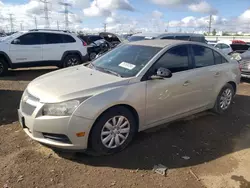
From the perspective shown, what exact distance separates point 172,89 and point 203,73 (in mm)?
959

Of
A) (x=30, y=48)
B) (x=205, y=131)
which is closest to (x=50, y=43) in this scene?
(x=30, y=48)

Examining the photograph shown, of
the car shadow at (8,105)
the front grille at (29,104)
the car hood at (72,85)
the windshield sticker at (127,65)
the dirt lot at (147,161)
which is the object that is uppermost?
the windshield sticker at (127,65)

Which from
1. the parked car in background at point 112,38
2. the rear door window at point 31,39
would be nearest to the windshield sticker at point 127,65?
the rear door window at point 31,39

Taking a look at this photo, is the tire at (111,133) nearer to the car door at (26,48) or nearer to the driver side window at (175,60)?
the driver side window at (175,60)

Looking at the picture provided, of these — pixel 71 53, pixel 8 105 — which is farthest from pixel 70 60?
pixel 8 105

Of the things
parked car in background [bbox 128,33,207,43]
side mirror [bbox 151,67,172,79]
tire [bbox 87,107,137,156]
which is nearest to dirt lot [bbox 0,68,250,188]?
tire [bbox 87,107,137,156]

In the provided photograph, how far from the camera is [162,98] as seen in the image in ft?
13.5

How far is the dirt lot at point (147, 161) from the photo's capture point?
3154 millimetres

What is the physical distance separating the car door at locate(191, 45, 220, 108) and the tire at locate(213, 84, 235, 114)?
0.38 meters

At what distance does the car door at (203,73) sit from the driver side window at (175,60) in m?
0.23

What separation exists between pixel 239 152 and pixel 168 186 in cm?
154

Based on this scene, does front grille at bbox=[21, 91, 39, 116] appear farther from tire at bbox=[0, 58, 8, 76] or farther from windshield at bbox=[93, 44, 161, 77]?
tire at bbox=[0, 58, 8, 76]

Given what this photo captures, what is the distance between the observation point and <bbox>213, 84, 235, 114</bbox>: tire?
5.43 m

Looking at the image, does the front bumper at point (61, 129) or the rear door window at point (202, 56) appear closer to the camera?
the front bumper at point (61, 129)
